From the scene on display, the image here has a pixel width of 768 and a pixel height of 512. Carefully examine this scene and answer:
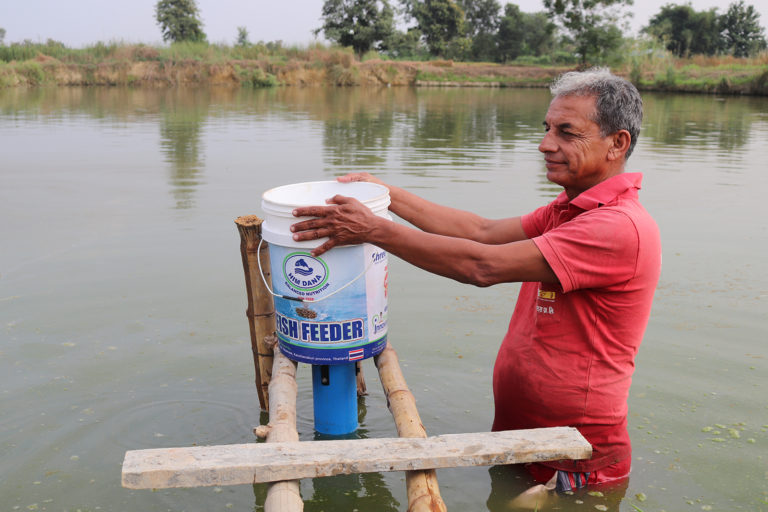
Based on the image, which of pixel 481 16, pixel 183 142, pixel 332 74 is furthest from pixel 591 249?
pixel 481 16

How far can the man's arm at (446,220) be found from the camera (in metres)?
3.27

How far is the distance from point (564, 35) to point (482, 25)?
26121mm

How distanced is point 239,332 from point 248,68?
110ft

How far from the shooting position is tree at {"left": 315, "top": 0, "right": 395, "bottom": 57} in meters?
51.3

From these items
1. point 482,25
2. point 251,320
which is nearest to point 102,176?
Answer: point 251,320

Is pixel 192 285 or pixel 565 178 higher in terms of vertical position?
pixel 565 178

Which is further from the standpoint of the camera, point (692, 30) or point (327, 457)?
point (692, 30)

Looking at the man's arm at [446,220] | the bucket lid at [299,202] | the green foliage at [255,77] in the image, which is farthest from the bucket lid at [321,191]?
the green foliage at [255,77]

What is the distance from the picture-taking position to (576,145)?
255 cm

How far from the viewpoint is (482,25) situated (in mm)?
72938

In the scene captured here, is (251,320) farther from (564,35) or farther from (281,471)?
(564,35)

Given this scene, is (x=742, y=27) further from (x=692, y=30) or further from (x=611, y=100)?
(x=611, y=100)

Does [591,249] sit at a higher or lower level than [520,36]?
lower

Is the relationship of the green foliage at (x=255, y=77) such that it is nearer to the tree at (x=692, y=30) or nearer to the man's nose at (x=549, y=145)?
the man's nose at (x=549, y=145)
